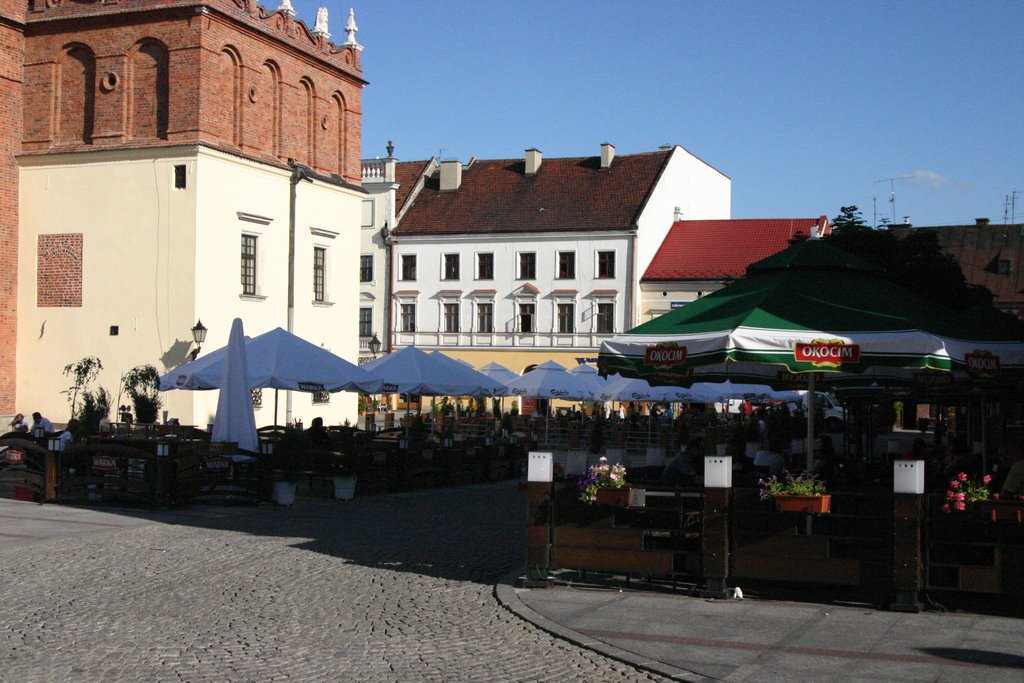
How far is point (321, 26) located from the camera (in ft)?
125

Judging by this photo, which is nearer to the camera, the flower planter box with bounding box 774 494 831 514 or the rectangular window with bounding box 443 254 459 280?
the flower planter box with bounding box 774 494 831 514

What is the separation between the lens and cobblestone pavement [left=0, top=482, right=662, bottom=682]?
8.34m

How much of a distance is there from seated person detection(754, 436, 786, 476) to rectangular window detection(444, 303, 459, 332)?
4732 cm

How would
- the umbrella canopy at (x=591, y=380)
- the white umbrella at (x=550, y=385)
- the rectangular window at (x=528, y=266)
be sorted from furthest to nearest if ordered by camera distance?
the rectangular window at (x=528, y=266), the umbrella canopy at (x=591, y=380), the white umbrella at (x=550, y=385)

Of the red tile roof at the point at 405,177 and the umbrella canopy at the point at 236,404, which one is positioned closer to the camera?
the umbrella canopy at the point at 236,404

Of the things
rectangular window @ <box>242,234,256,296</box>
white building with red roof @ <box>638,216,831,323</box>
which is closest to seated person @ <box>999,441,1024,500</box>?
rectangular window @ <box>242,234,256,296</box>

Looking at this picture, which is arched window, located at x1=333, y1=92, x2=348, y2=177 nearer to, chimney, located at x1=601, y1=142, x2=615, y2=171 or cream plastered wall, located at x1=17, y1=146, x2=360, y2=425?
cream plastered wall, located at x1=17, y1=146, x2=360, y2=425

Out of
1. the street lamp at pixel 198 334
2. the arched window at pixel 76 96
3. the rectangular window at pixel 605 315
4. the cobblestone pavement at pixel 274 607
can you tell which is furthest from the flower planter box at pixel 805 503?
the rectangular window at pixel 605 315

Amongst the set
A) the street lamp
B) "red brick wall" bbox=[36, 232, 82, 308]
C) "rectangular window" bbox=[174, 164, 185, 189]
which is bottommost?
the street lamp

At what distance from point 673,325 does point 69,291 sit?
26.0m

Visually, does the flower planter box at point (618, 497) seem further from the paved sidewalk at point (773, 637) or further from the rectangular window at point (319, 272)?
the rectangular window at point (319, 272)

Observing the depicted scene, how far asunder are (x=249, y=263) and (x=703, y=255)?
1207 inches

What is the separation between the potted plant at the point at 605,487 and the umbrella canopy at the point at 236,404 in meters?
10.3

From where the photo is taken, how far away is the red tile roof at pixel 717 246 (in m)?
59.5
